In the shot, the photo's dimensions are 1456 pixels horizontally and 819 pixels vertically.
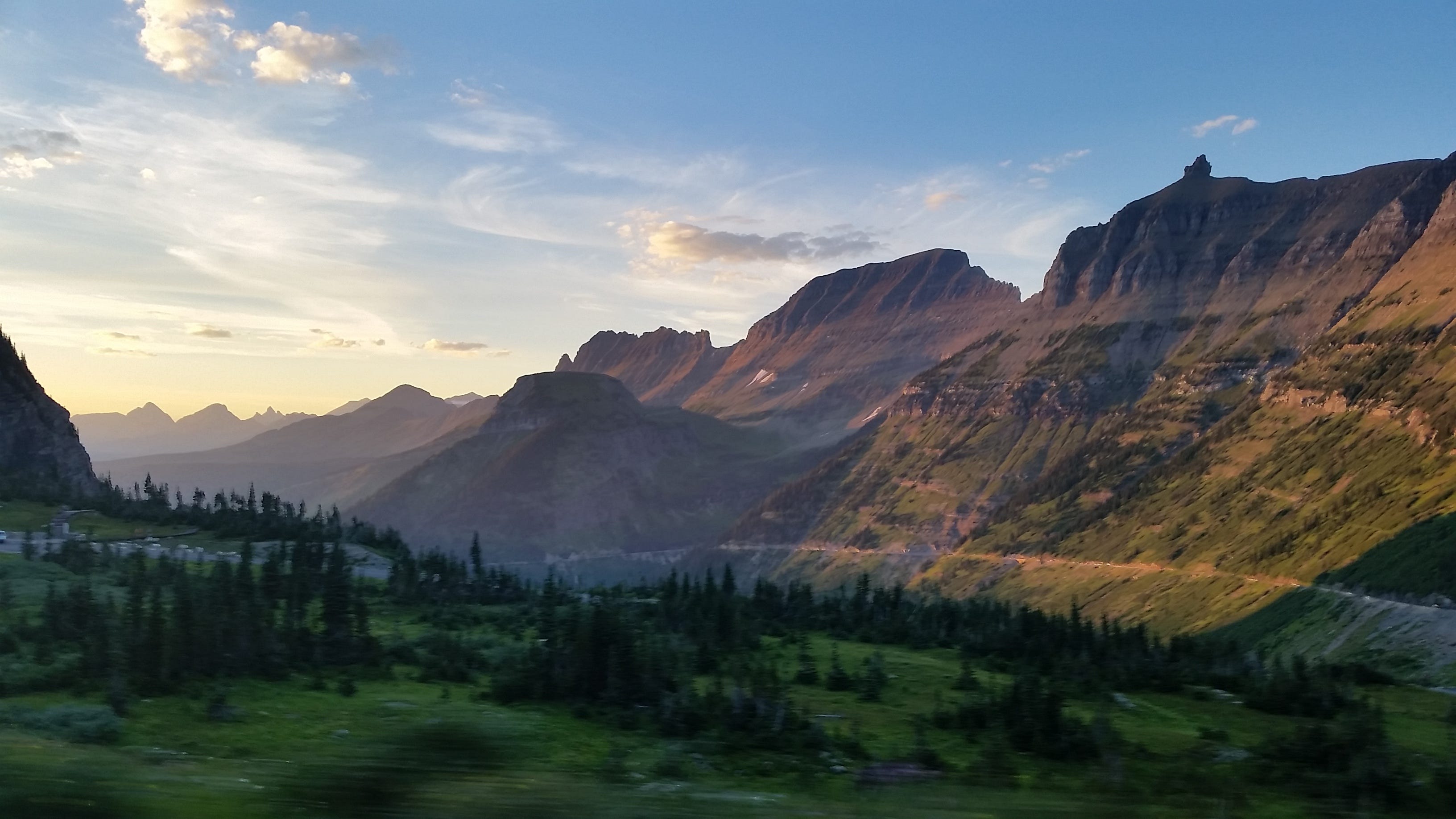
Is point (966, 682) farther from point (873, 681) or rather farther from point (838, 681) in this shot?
point (838, 681)

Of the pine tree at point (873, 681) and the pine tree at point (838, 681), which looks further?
the pine tree at point (838, 681)

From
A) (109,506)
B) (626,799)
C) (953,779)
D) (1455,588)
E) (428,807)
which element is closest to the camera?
(428,807)

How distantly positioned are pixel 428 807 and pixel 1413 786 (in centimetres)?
1052

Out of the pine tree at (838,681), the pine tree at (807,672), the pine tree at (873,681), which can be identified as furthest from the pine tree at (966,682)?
the pine tree at (807,672)

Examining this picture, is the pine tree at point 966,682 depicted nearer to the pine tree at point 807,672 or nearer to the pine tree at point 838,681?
the pine tree at point 838,681

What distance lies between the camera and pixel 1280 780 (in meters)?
13.6

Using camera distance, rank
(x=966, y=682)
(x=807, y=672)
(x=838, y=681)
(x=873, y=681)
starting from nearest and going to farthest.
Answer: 1. (x=873, y=681)
2. (x=838, y=681)
3. (x=966, y=682)
4. (x=807, y=672)

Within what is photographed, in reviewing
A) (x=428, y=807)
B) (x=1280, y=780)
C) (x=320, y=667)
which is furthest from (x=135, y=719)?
(x=1280, y=780)

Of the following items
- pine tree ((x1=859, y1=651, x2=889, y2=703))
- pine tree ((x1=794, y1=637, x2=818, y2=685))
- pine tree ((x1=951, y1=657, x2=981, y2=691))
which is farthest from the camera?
pine tree ((x1=794, y1=637, x2=818, y2=685))

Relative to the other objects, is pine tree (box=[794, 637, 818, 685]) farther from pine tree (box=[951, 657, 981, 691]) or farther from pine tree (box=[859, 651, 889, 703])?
pine tree (box=[951, 657, 981, 691])

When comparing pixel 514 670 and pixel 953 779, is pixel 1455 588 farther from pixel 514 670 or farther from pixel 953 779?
pixel 953 779

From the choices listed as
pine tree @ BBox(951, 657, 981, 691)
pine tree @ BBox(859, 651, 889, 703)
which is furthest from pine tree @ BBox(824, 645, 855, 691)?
pine tree @ BBox(951, 657, 981, 691)

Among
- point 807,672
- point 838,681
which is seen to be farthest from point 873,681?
point 807,672

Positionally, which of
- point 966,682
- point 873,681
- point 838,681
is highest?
point 873,681
